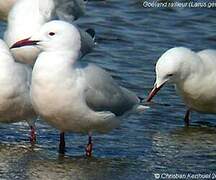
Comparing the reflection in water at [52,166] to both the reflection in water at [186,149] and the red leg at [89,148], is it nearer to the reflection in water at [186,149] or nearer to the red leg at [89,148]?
the red leg at [89,148]

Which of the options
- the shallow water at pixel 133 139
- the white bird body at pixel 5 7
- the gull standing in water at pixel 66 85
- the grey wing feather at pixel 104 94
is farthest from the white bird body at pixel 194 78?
the white bird body at pixel 5 7

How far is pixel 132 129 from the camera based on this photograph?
983cm

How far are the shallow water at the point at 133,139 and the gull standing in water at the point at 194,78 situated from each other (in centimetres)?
20

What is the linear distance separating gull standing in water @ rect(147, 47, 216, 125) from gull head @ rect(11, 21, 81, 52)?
1.68 metres

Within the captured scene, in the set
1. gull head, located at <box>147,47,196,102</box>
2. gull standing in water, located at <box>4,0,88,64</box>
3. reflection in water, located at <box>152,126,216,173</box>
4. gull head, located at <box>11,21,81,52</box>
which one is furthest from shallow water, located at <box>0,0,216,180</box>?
gull standing in water, located at <box>4,0,88,64</box>

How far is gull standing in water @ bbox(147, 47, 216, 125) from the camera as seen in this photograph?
33.1 ft

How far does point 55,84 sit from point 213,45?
5683 mm

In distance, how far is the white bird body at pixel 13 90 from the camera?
8808 millimetres

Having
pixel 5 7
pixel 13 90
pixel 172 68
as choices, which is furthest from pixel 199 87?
pixel 5 7

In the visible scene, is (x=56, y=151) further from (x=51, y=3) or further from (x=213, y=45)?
(x=213, y=45)

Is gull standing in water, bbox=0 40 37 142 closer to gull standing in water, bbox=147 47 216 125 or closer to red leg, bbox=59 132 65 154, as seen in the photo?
red leg, bbox=59 132 65 154

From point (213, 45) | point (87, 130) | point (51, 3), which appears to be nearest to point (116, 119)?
point (87, 130)

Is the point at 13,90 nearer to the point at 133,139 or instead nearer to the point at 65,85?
the point at 65,85

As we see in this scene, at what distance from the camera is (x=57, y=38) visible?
27.9ft
